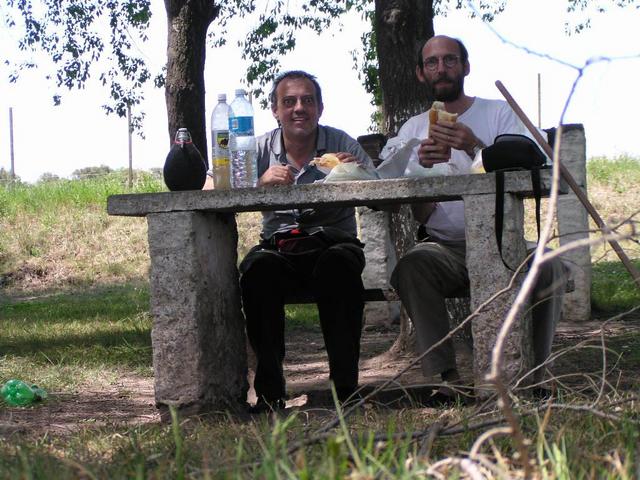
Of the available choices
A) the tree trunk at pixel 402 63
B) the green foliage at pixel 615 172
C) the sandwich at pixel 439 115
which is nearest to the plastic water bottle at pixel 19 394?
the sandwich at pixel 439 115

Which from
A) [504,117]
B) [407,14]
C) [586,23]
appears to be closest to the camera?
[504,117]

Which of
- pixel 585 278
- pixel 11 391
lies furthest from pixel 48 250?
pixel 11 391

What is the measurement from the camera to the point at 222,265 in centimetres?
448

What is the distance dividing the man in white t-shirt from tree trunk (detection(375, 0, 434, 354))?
5.78 feet

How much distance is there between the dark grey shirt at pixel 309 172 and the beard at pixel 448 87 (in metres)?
0.46

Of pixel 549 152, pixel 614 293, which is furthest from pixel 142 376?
pixel 614 293

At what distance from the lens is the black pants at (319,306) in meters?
4.42

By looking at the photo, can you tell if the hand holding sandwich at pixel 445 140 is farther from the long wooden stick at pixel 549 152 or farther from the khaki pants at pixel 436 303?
the long wooden stick at pixel 549 152

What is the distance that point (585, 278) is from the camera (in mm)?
7527

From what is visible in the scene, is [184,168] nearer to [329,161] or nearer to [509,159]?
[329,161]

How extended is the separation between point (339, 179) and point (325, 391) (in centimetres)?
140

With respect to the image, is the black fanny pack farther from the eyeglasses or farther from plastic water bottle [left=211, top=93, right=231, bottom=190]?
the eyeglasses

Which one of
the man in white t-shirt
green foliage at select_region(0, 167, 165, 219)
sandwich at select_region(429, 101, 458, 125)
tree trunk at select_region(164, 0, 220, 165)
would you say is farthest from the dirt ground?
green foliage at select_region(0, 167, 165, 219)

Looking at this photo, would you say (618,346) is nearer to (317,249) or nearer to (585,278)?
(585,278)
